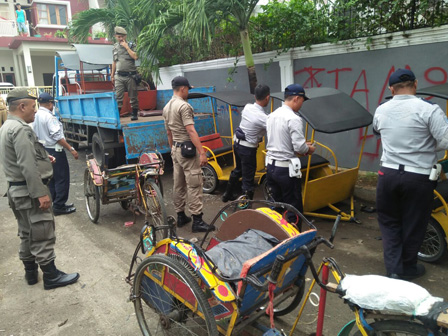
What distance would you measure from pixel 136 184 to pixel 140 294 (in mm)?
2314

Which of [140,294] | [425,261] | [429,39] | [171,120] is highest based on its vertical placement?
[429,39]

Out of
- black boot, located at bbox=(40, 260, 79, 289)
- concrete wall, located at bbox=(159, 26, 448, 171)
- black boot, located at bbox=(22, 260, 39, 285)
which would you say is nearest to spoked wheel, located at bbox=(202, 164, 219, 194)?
concrete wall, located at bbox=(159, 26, 448, 171)

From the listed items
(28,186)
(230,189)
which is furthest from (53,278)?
(230,189)

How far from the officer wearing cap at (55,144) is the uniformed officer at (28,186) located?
6.30 ft

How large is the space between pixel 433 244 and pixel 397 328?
2493mm

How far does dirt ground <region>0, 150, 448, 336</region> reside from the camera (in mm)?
3043

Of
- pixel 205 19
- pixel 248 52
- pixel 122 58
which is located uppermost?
pixel 205 19

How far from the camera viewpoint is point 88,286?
3662 mm

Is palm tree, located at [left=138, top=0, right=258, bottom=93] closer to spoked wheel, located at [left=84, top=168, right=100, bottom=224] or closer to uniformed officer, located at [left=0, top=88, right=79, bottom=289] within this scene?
spoked wheel, located at [left=84, top=168, right=100, bottom=224]

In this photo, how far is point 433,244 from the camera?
3746 mm

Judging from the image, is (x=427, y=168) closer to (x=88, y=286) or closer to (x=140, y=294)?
(x=140, y=294)

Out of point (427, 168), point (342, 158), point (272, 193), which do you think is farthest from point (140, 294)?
point (342, 158)

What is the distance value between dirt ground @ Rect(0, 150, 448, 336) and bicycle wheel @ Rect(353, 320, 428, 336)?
47.9 inches

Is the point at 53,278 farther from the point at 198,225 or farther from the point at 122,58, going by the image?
the point at 122,58
